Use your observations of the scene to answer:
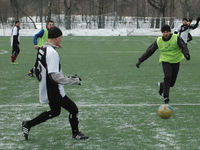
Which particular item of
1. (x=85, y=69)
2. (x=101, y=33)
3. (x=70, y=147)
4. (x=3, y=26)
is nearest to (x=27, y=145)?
(x=70, y=147)

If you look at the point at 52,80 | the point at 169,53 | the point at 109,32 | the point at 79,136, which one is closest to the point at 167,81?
the point at 169,53

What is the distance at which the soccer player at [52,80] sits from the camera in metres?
5.62

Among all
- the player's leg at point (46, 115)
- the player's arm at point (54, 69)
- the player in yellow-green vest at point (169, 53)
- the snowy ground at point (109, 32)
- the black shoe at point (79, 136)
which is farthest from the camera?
the snowy ground at point (109, 32)

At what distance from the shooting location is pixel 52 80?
5.71m

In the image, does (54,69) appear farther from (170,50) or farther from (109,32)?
(109,32)

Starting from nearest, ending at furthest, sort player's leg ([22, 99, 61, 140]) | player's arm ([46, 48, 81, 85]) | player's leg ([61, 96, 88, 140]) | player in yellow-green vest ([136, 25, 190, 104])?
player's arm ([46, 48, 81, 85])
player's leg ([61, 96, 88, 140])
player's leg ([22, 99, 61, 140])
player in yellow-green vest ([136, 25, 190, 104])

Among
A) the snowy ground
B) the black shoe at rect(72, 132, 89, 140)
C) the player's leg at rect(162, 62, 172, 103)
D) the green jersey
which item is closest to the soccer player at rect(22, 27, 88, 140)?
the black shoe at rect(72, 132, 89, 140)

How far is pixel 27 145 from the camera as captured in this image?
6.07m

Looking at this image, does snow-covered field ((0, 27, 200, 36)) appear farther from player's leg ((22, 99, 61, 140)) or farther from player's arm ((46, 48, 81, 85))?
player's arm ((46, 48, 81, 85))

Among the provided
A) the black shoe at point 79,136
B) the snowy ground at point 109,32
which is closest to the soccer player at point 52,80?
the black shoe at point 79,136

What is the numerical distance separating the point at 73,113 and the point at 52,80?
0.71 meters

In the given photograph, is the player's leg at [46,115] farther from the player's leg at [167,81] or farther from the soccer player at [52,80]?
the player's leg at [167,81]

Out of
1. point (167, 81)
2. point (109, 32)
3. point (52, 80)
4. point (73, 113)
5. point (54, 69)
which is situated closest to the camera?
point (54, 69)

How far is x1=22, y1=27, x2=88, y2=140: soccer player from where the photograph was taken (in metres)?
5.62
